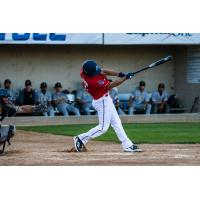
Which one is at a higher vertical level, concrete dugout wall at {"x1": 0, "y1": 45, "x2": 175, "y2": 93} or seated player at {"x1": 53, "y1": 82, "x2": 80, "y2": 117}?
concrete dugout wall at {"x1": 0, "y1": 45, "x2": 175, "y2": 93}

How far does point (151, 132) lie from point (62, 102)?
173 inches

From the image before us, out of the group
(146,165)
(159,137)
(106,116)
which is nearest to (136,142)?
(159,137)

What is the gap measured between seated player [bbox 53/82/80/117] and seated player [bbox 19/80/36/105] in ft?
2.25

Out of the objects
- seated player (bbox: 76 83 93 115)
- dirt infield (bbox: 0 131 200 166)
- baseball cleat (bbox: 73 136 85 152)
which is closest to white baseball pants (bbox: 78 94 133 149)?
baseball cleat (bbox: 73 136 85 152)

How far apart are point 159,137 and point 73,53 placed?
783 centimetres

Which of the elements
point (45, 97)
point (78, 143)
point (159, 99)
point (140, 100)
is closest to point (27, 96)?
point (45, 97)

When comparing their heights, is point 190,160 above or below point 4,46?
below

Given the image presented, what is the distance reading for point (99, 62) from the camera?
22406 mm

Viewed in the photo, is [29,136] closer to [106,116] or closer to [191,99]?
[106,116]

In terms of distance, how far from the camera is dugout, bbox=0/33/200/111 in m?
21.7

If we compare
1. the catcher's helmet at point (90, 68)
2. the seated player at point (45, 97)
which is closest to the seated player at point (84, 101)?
the seated player at point (45, 97)

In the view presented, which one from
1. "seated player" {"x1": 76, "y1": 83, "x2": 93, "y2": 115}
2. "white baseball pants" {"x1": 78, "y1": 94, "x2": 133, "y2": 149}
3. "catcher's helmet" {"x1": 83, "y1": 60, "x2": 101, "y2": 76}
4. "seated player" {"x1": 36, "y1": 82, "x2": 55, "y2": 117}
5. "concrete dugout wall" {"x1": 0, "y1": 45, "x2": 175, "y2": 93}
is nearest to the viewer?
"catcher's helmet" {"x1": 83, "y1": 60, "x2": 101, "y2": 76}

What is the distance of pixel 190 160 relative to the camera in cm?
1096

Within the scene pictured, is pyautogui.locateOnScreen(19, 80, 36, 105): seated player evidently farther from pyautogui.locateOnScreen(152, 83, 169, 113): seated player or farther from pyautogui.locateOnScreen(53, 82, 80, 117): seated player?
pyautogui.locateOnScreen(152, 83, 169, 113): seated player
